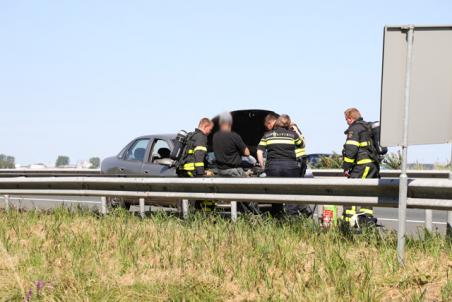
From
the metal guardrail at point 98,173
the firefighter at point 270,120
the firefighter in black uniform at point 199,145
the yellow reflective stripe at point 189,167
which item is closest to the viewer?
the firefighter at point 270,120

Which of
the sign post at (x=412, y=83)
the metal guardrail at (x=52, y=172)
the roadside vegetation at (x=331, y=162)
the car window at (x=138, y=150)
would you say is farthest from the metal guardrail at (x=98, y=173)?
the roadside vegetation at (x=331, y=162)

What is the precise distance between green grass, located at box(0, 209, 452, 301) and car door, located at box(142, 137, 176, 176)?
194 inches

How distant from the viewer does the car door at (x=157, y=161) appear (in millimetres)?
14156

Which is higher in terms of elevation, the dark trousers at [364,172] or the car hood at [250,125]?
the car hood at [250,125]

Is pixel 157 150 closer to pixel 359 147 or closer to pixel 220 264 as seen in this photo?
pixel 359 147

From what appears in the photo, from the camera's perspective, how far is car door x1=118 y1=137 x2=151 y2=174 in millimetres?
15102

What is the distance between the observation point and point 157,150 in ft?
48.9

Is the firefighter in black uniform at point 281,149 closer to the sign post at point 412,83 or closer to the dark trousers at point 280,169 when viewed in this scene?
the dark trousers at point 280,169

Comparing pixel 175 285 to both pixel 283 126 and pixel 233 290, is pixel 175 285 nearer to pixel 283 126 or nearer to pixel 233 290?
pixel 233 290

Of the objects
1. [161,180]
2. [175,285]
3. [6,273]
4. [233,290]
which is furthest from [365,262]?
[161,180]

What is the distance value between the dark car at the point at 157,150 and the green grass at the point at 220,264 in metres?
3.53

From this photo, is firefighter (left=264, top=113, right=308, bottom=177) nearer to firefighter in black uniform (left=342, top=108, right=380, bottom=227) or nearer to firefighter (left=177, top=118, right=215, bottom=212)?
firefighter in black uniform (left=342, top=108, right=380, bottom=227)

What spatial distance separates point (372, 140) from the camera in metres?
11.9

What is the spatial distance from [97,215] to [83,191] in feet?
4.01
